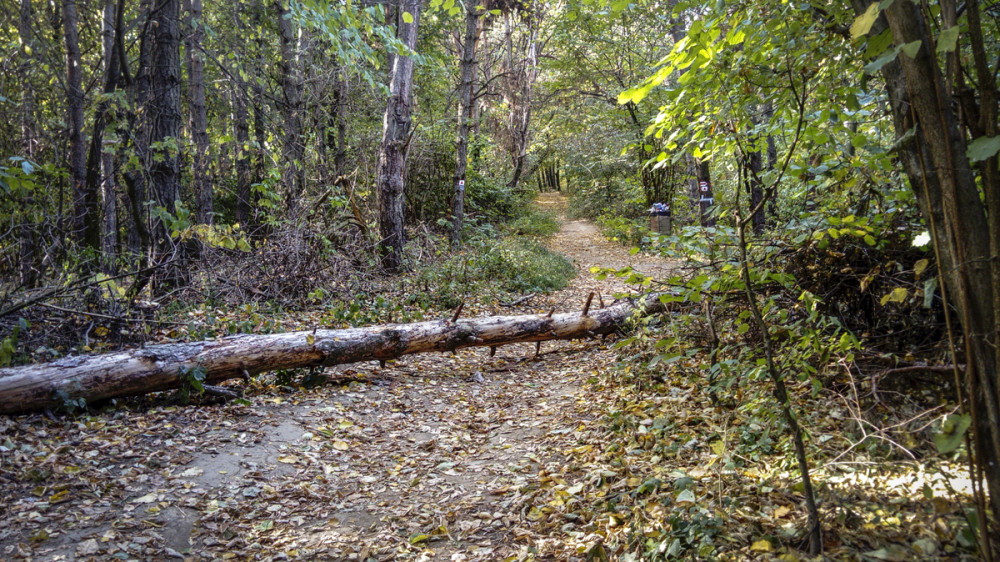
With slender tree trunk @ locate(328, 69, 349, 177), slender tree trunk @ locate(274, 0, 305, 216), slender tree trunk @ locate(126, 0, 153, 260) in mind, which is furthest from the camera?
slender tree trunk @ locate(328, 69, 349, 177)

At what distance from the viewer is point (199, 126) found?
37.6 feet

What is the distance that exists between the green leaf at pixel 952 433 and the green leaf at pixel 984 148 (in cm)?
79

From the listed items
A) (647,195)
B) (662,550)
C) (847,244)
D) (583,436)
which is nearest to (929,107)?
(847,244)

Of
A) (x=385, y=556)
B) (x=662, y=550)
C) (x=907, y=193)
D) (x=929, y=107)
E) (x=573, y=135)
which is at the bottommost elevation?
(x=385, y=556)

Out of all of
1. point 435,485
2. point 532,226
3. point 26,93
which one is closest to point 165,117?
point 26,93

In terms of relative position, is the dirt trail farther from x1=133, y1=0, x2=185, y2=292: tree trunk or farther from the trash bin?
the trash bin

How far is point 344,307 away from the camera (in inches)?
315

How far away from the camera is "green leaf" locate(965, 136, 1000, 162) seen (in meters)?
1.67

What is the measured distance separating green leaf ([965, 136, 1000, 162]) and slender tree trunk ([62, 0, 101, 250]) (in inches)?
305

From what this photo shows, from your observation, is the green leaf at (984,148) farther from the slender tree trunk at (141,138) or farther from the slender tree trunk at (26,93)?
the slender tree trunk at (26,93)

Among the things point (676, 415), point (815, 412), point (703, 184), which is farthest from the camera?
point (703, 184)

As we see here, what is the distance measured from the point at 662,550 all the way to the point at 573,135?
966 inches

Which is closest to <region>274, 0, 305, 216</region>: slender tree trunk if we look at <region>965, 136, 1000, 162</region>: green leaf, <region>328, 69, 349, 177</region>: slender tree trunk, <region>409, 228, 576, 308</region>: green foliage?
<region>328, 69, 349, 177</region>: slender tree trunk

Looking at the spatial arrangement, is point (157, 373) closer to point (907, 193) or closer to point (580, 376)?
point (580, 376)
